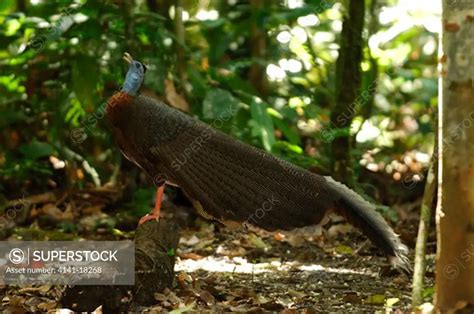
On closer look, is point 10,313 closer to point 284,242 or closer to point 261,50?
point 284,242

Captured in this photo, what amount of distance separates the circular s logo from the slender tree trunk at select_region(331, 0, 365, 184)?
240 centimetres

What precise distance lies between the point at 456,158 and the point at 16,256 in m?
2.63

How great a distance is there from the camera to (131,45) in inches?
238

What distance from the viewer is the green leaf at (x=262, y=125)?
18.4 ft

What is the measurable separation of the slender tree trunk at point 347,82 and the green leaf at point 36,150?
2.30 metres

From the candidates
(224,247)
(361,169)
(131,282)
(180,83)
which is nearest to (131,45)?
(180,83)

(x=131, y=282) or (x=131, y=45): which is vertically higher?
(x=131, y=45)

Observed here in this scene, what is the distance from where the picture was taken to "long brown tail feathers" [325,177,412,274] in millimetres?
3549

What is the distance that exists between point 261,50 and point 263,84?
1.10 feet

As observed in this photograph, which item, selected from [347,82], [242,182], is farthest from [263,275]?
[347,82]

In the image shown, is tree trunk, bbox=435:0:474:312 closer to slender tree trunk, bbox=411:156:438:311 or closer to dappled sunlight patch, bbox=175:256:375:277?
slender tree trunk, bbox=411:156:438:311

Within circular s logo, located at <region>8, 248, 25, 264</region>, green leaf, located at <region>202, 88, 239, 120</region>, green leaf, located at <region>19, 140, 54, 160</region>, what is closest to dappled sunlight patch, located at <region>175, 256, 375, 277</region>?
circular s logo, located at <region>8, 248, 25, 264</region>

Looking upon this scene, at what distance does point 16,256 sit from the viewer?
4.47 metres

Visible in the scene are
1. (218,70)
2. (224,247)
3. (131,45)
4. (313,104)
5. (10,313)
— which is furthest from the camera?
(313,104)
